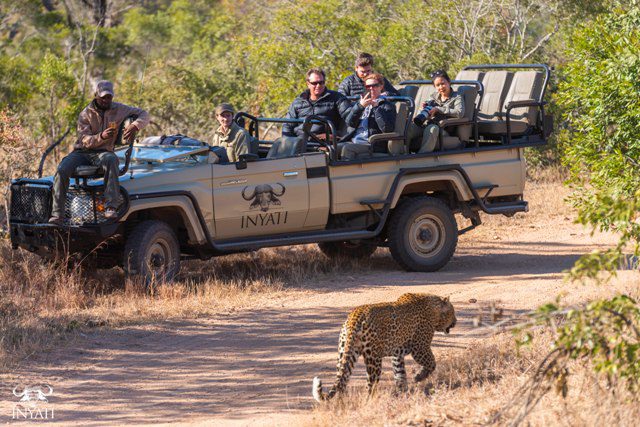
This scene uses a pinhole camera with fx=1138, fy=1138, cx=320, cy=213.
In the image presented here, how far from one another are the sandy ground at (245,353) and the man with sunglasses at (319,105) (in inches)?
58.2

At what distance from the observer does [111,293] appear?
31.6 ft

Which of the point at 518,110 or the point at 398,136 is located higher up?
the point at 518,110

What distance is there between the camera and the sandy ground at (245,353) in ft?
21.9

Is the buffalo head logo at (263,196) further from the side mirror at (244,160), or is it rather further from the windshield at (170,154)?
the windshield at (170,154)

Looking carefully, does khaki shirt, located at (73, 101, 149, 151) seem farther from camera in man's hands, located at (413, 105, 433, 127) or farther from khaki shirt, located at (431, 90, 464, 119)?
khaki shirt, located at (431, 90, 464, 119)

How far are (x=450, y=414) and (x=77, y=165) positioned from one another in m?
4.60

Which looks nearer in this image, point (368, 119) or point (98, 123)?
point (98, 123)

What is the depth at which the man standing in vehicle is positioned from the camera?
9.19 meters

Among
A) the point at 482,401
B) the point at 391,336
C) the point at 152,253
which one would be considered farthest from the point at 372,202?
the point at 482,401

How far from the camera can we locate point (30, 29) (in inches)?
1122

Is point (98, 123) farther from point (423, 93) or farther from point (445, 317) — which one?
point (445, 317)

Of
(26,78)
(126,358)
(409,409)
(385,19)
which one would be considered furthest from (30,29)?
(409,409)

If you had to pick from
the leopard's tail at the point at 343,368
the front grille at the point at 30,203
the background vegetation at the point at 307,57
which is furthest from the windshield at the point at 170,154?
the background vegetation at the point at 307,57

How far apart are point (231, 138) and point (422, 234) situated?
209 cm
